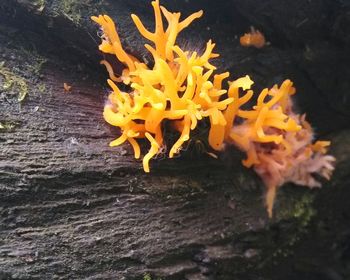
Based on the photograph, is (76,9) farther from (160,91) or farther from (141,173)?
(141,173)

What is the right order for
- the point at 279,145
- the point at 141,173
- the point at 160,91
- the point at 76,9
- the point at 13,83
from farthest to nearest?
1. the point at 279,145
2. the point at 76,9
3. the point at 141,173
4. the point at 13,83
5. the point at 160,91

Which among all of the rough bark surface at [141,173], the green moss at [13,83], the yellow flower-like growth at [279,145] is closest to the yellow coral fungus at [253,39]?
the rough bark surface at [141,173]

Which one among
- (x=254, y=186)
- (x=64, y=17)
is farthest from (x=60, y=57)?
(x=254, y=186)

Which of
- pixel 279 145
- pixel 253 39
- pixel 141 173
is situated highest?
pixel 253 39

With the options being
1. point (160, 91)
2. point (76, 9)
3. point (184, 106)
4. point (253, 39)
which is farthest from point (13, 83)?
point (253, 39)

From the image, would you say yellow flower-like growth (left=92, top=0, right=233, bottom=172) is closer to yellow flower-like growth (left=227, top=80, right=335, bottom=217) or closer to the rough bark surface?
the rough bark surface

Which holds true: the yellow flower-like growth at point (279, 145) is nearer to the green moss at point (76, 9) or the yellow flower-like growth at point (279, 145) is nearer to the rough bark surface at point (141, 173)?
the rough bark surface at point (141, 173)

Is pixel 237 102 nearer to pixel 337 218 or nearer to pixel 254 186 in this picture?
pixel 254 186
